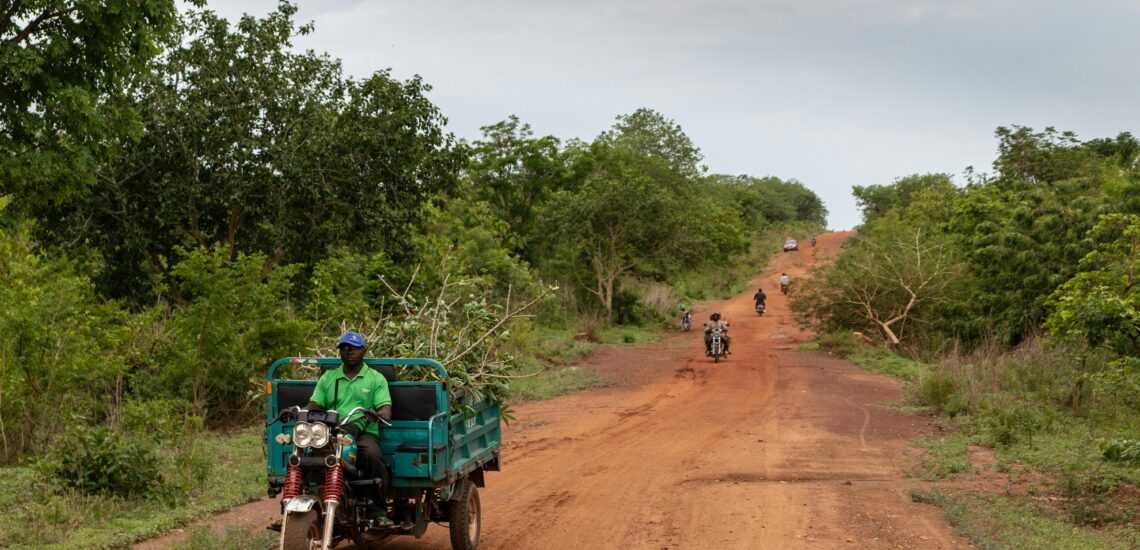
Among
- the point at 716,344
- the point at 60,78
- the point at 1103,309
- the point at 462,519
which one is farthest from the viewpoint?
the point at 716,344

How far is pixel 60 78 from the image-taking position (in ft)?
38.4

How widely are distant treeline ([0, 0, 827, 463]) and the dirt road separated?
167 cm

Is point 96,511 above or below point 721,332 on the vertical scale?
below

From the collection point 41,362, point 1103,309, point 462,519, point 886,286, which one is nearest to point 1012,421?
point 1103,309

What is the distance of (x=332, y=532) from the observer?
6551mm

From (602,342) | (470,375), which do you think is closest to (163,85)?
(470,375)

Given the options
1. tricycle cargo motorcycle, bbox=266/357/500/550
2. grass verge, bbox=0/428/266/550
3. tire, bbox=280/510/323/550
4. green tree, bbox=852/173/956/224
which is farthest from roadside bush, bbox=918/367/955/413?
green tree, bbox=852/173/956/224

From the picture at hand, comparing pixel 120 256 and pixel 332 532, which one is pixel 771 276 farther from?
pixel 332 532

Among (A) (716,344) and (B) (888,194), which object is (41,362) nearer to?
(A) (716,344)

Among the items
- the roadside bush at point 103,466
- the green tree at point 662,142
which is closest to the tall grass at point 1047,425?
the roadside bush at point 103,466

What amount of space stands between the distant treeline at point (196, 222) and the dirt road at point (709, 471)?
1671 mm

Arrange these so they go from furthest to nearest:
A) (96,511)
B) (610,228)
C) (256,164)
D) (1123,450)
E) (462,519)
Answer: (610,228), (256,164), (1123,450), (96,511), (462,519)

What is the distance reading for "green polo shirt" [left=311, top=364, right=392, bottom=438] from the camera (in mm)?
7113

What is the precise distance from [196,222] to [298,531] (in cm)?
1367
